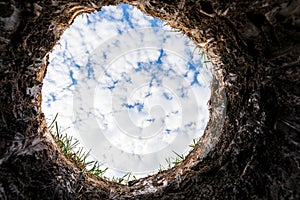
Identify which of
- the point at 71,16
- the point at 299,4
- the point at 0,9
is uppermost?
the point at 71,16

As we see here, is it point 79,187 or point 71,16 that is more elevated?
point 71,16

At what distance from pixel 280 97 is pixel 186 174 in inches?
48.4

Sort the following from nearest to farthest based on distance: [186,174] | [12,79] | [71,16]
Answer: [12,79], [71,16], [186,174]

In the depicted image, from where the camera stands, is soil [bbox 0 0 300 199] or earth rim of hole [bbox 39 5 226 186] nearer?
soil [bbox 0 0 300 199]

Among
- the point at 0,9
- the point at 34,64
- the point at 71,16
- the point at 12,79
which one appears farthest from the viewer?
the point at 71,16

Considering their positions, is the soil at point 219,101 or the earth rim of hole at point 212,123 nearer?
the soil at point 219,101

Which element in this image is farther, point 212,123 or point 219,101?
point 212,123

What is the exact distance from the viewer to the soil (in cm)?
191

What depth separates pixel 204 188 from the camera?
253cm

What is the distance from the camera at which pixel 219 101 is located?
2990 mm

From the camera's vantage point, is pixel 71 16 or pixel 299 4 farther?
pixel 71 16

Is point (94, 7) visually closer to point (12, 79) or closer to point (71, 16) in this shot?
point (71, 16)

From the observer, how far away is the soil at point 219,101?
191 centimetres

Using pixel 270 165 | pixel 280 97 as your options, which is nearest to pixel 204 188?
pixel 270 165
